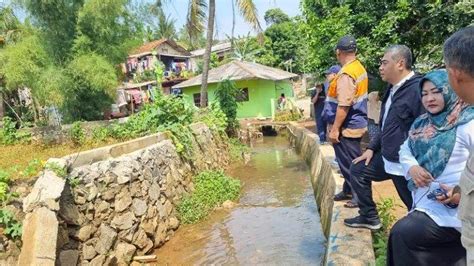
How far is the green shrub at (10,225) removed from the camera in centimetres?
414

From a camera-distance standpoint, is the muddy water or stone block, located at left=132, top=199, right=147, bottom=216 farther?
stone block, located at left=132, top=199, right=147, bottom=216

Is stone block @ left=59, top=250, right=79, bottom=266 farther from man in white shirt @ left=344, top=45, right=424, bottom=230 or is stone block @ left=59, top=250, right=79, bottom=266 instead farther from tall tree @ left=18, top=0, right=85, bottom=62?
tall tree @ left=18, top=0, right=85, bottom=62

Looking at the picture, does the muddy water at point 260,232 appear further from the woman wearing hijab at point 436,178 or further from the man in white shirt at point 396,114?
the woman wearing hijab at point 436,178

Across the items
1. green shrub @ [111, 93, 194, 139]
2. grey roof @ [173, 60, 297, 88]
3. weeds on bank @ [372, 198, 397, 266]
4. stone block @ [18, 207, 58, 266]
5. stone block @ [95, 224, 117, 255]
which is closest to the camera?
weeds on bank @ [372, 198, 397, 266]

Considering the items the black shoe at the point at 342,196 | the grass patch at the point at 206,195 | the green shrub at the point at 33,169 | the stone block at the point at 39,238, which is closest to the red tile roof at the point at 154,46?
the grass patch at the point at 206,195

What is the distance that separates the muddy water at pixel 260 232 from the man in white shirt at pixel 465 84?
3.77m

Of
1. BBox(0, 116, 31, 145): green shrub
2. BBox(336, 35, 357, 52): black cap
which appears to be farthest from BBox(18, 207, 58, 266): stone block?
BBox(0, 116, 31, 145): green shrub

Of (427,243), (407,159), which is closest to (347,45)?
(407,159)

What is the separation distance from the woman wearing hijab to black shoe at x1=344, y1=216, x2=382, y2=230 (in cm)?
152

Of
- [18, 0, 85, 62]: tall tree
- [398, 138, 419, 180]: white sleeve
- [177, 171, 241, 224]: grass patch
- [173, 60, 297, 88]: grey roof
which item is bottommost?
[177, 171, 241, 224]: grass patch

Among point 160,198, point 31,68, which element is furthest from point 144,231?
point 31,68

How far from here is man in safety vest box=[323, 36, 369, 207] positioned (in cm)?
401

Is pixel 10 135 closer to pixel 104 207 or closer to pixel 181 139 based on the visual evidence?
pixel 181 139

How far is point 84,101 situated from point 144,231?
727 centimetres
